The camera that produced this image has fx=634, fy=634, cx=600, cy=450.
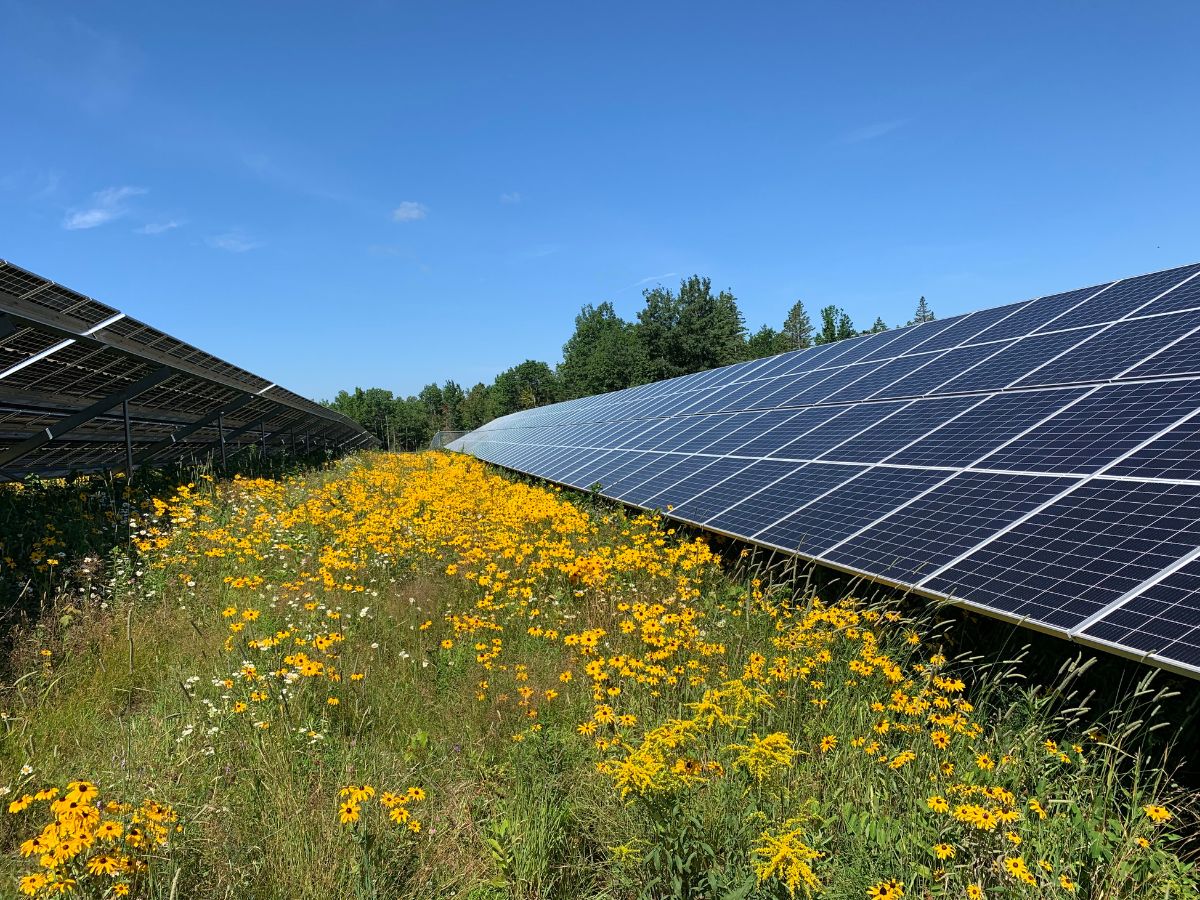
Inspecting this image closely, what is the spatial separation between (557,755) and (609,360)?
217 ft

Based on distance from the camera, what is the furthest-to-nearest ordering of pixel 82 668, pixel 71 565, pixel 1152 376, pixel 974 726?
pixel 71 565, pixel 1152 376, pixel 82 668, pixel 974 726

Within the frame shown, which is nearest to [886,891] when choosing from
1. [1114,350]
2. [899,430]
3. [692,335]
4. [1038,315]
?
[899,430]

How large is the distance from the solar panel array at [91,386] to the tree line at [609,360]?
21.6m

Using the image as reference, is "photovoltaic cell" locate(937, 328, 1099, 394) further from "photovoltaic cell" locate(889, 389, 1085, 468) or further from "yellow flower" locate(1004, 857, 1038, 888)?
"yellow flower" locate(1004, 857, 1038, 888)

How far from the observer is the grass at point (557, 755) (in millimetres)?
2277

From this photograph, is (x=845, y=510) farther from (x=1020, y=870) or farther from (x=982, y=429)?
(x=1020, y=870)

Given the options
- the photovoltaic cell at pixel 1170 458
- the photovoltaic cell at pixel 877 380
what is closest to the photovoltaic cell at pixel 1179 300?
the photovoltaic cell at pixel 877 380

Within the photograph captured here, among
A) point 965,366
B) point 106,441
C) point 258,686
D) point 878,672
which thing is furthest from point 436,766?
point 106,441

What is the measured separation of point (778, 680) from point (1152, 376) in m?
4.72

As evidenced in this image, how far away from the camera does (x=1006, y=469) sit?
5008mm

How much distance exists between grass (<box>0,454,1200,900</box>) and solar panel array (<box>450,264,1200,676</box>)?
46cm

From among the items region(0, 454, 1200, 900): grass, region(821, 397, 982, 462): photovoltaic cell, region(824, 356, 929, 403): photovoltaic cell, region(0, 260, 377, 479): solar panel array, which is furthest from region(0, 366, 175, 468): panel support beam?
region(824, 356, 929, 403): photovoltaic cell

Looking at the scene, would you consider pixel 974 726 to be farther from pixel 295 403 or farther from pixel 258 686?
pixel 295 403

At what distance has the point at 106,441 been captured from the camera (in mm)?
13812
